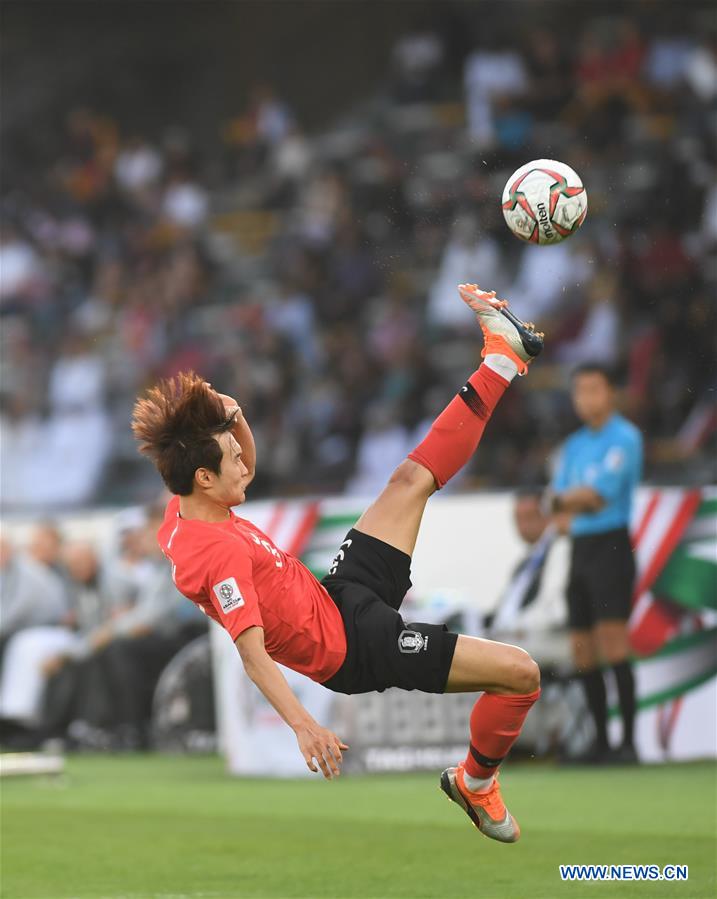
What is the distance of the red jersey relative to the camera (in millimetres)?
5621

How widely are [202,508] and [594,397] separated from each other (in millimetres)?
4649

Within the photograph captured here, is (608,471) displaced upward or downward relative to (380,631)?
upward

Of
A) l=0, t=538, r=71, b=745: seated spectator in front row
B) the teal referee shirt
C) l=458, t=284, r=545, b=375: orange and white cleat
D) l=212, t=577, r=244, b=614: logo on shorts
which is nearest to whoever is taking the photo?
l=212, t=577, r=244, b=614: logo on shorts

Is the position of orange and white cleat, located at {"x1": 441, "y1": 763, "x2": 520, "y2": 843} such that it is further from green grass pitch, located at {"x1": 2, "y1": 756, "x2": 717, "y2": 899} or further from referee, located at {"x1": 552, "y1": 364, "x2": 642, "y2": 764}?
referee, located at {"x1": 552, "y1": 364, "x2": 642, "y2": 764}

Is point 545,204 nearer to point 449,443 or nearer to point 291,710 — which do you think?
point 449,443

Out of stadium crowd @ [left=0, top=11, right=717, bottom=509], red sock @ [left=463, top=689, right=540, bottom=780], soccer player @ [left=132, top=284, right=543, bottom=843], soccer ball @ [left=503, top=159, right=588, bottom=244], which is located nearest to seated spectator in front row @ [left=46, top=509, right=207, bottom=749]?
stadium crowd @ [left=0, top=11, right=717, bottom=509]

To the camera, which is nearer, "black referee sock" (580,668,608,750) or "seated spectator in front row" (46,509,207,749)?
Result: "black referee sock" (580,668,608,750)

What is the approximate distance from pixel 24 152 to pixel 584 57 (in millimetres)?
9412

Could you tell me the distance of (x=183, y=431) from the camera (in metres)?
5.88

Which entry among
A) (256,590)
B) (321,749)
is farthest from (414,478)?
(321,749)

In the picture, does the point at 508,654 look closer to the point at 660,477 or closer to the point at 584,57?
the point at 660,477

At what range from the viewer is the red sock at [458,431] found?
250 inches

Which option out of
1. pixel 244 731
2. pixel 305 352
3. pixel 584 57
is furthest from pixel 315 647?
pixel 584 57

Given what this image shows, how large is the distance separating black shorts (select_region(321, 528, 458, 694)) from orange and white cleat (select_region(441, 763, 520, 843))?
0.47 meters
